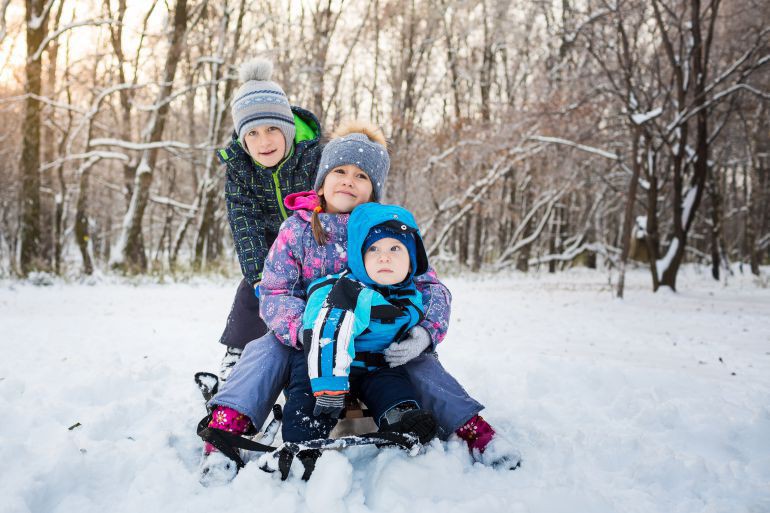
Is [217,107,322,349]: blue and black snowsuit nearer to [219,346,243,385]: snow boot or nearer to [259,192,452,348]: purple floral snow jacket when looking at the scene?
[219,346,243,385]: snow boot

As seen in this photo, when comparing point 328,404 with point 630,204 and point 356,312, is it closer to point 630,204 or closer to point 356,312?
point 356,312

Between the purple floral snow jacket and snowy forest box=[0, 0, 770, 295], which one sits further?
snowy forest box=[0, 0, 770, 295]

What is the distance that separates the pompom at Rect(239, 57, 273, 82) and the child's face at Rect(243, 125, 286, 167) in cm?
41

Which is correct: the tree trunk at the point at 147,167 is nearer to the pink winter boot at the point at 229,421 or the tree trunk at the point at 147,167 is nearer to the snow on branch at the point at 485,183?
the snow on branch at the point at 485,183

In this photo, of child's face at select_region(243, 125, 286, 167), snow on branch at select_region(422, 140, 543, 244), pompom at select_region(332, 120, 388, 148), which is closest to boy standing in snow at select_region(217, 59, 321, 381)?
child's face at select_region(243, 125, 286, 167)

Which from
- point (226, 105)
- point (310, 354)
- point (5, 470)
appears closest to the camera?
point (5, 470)

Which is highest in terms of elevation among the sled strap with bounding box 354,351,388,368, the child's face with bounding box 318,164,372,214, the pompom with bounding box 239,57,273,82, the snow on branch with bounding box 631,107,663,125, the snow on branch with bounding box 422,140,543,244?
the snow on branch with bounding box 631,107,663,125

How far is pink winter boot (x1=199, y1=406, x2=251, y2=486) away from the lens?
1.59 m

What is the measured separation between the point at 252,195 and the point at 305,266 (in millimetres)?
734

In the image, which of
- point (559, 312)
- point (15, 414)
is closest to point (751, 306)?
point (559, 312)

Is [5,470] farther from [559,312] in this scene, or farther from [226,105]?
[226,105]

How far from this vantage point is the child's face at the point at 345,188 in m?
2.17

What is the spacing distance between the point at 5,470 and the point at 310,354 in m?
1.06

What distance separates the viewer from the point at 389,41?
1716cm
